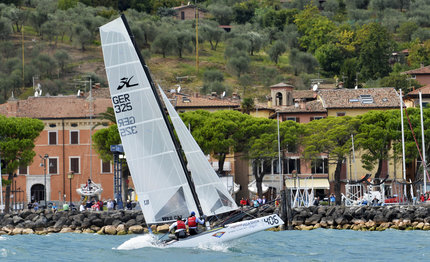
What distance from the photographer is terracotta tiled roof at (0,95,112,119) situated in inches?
3051

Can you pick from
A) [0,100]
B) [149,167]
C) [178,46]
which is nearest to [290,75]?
[178,46]

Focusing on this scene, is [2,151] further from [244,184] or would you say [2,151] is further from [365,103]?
[365,103]

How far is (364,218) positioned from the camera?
5216cm

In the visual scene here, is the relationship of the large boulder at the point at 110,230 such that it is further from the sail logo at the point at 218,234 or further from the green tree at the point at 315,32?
the green tree at the point at 315,32

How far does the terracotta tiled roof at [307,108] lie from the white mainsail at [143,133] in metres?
44.7

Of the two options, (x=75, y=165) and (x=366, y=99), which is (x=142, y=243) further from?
(x=366, y=99)

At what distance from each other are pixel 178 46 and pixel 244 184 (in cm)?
6607

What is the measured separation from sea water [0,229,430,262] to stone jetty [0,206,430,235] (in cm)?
297

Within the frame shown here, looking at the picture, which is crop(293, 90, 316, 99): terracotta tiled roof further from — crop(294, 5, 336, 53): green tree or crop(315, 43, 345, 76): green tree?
crop(294, 5, 336, 53): green tree

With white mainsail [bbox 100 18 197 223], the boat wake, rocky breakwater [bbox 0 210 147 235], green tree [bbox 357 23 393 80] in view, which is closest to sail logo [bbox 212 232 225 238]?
white mainsail [bbox 100 18 197 223]

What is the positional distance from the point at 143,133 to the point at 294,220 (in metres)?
19.6

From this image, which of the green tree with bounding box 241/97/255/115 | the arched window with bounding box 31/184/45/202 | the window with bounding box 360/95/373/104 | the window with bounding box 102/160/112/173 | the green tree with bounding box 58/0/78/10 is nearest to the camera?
the window with bounding box 102/160/112/173

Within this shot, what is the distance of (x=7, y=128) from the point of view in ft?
211

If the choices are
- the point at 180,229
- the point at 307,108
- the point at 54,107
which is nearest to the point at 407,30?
the point at 307,108
